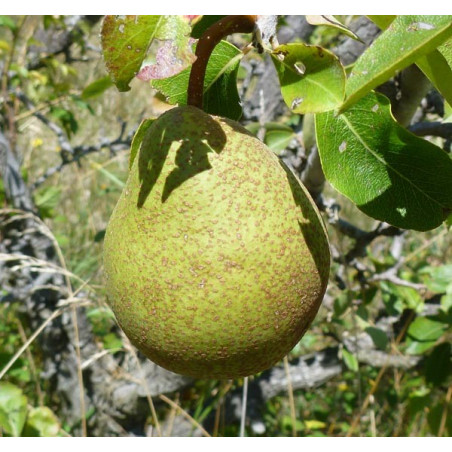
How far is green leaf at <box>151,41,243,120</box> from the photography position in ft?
2.81

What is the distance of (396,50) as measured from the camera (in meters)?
0.57

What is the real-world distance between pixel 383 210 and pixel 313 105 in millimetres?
188

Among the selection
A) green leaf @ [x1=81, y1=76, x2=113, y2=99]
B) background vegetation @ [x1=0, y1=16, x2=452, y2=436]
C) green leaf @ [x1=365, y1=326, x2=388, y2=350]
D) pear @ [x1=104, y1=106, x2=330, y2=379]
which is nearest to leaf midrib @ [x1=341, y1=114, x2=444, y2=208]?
pear @ [x1=104, y1=106, x2=330, y2=379]

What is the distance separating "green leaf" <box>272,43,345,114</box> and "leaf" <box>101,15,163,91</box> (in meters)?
0.15

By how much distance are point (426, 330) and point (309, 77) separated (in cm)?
133

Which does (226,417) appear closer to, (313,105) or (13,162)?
(13,162)

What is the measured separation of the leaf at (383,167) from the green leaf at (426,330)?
1.12m

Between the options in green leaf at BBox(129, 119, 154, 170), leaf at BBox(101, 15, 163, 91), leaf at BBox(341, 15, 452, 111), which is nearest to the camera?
leaf at BBox(341, 15, 452, 111)

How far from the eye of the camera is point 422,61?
733 millimetres

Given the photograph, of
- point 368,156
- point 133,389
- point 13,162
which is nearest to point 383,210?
point 368,156

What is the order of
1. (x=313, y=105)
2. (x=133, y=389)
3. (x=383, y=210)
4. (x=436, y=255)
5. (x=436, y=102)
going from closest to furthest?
1. (x=313, y=105)
2. (x=383, y=210)
3. (x=436, y=102)
4. (x=133, y=389)
5. (x=436, y=255)

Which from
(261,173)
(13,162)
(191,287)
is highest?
(261,173)

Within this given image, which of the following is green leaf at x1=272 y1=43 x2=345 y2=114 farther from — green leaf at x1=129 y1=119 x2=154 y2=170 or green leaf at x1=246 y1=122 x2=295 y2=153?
green leaf at x1=246 y1=122 x2=295 y2=153

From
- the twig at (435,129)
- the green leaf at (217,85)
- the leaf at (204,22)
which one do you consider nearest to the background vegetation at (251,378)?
the twig at (435,129)
